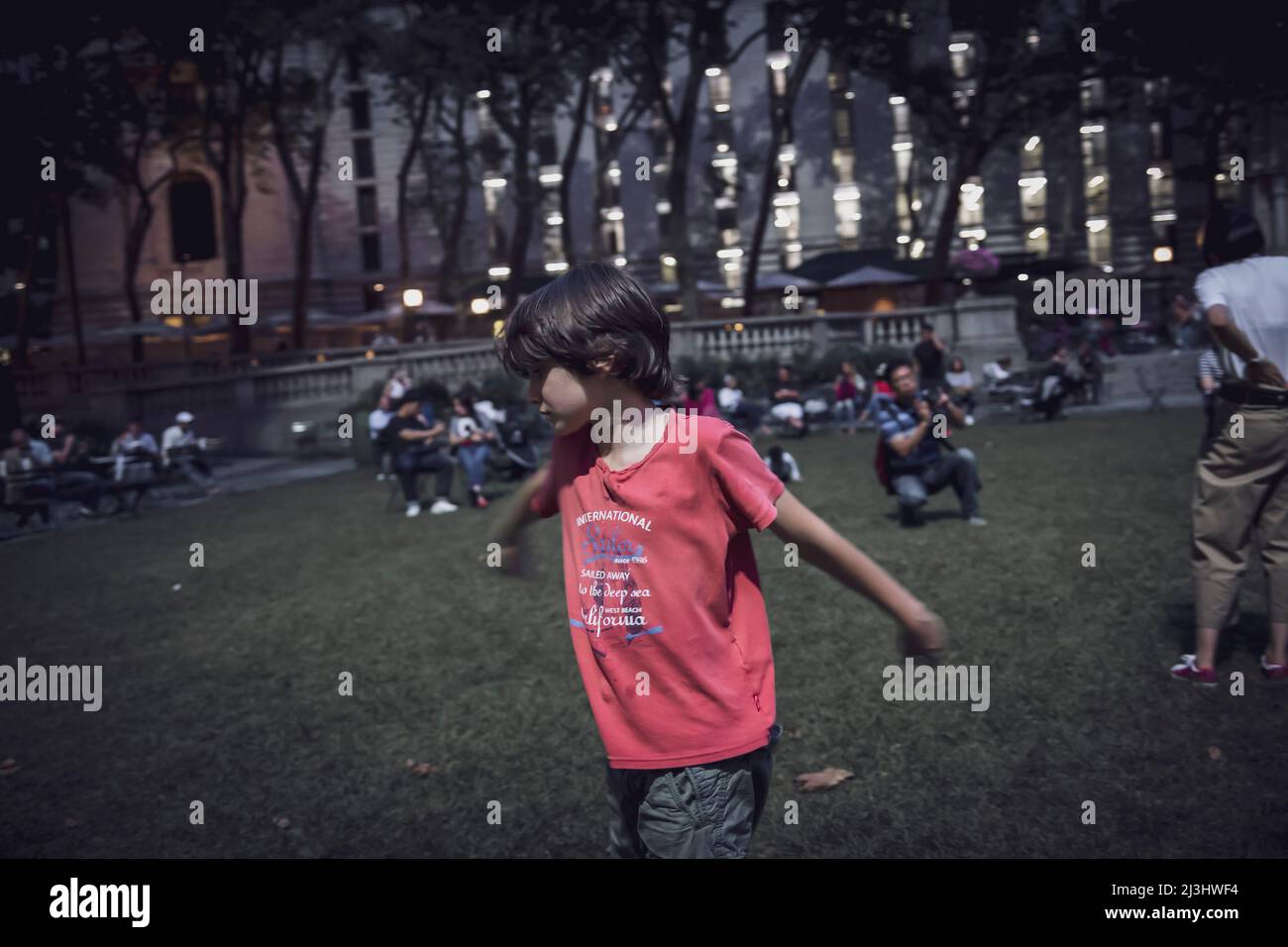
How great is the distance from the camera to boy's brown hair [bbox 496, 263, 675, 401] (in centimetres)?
248

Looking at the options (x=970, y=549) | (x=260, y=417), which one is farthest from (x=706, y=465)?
(x=260, y=417)

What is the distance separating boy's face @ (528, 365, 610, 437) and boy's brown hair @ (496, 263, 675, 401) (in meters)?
0.02

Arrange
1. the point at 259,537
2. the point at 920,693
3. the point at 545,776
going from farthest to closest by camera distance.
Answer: the point at 259,537 → the point at 920,693 → the point at 545,776

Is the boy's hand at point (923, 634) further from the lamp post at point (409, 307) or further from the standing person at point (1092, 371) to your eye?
the lamp post at point (409, 307)

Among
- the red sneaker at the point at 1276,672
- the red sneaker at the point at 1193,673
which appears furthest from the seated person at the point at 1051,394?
the red sneaker at the point at 1276,672

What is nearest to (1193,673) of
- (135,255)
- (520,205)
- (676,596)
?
(676,596)

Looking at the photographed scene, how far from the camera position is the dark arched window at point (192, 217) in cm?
5972

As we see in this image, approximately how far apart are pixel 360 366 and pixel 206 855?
2411 centimetres

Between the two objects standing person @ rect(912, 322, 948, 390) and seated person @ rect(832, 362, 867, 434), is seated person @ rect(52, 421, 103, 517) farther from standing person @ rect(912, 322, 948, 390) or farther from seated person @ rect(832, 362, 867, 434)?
seated person @ rect(832, 362, 867, 434)

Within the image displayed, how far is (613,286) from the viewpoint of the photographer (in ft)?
8.19

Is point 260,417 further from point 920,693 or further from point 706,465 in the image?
point 706,465

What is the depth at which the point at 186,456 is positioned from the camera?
64.7 feet

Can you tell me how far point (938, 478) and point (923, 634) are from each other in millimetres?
8399

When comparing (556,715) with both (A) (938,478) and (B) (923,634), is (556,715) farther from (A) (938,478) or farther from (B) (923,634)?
(A) (938,478)
